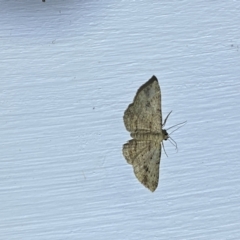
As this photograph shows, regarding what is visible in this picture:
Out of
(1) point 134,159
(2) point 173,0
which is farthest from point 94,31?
(1) point 134,159

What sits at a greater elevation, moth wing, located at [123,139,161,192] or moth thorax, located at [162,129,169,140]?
moth thorax, located at [162,129,169,140]

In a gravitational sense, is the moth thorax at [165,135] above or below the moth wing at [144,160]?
above

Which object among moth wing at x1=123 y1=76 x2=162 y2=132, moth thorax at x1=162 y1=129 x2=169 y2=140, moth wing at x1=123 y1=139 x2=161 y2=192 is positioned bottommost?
moth wing at x1=123 y1=139 x2=161 y2=192

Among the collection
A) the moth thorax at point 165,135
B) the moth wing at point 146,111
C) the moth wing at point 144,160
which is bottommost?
the moth wing at point 144,160

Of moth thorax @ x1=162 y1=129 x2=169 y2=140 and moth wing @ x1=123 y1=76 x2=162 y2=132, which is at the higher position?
moth wing @ x1=123 y1=76 x2=162 y2=132
